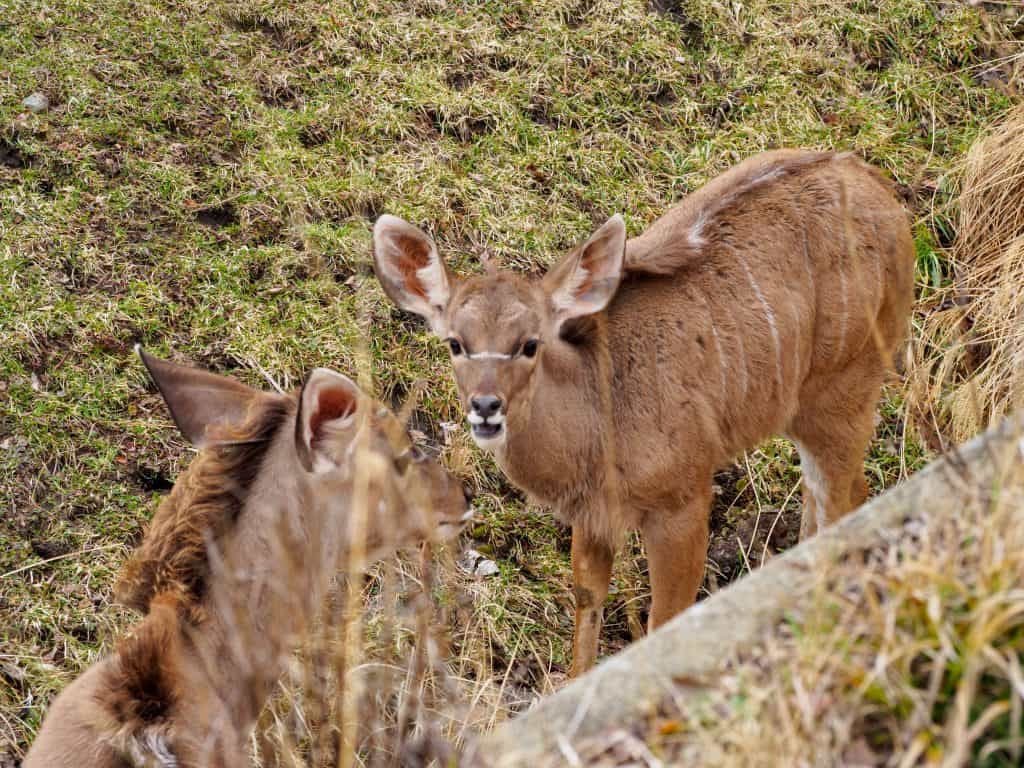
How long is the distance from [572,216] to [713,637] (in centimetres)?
484

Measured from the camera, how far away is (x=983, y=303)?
6754mm

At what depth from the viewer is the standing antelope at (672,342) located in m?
4.80

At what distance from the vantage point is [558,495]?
503 cm

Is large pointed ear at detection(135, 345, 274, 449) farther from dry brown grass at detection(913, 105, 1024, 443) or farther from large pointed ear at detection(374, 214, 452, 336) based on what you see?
dry brown grass at detection(913, 105, 1024, 443)

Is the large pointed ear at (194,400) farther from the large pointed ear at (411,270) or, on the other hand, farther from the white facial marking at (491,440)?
the large pointed ear at (411,270)

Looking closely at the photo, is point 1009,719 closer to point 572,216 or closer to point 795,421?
point 795,421

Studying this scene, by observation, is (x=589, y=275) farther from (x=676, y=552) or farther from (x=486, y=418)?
(x=676, y=552)

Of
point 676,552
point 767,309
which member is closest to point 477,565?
point 676,552

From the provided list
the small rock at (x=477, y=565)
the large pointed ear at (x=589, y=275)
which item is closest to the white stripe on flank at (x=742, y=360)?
the large pointed ear at (x=589, y=275)

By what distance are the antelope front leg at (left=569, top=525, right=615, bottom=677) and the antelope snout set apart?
0.89m

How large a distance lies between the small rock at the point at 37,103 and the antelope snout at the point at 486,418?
372 cm

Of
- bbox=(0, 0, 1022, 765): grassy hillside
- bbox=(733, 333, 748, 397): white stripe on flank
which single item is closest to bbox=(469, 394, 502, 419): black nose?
bbox=(0, 0, 1022, 765): grassy hillside

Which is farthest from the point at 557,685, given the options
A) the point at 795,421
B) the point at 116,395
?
the point at 116,395

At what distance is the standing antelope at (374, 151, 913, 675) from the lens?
4801 millimetres
